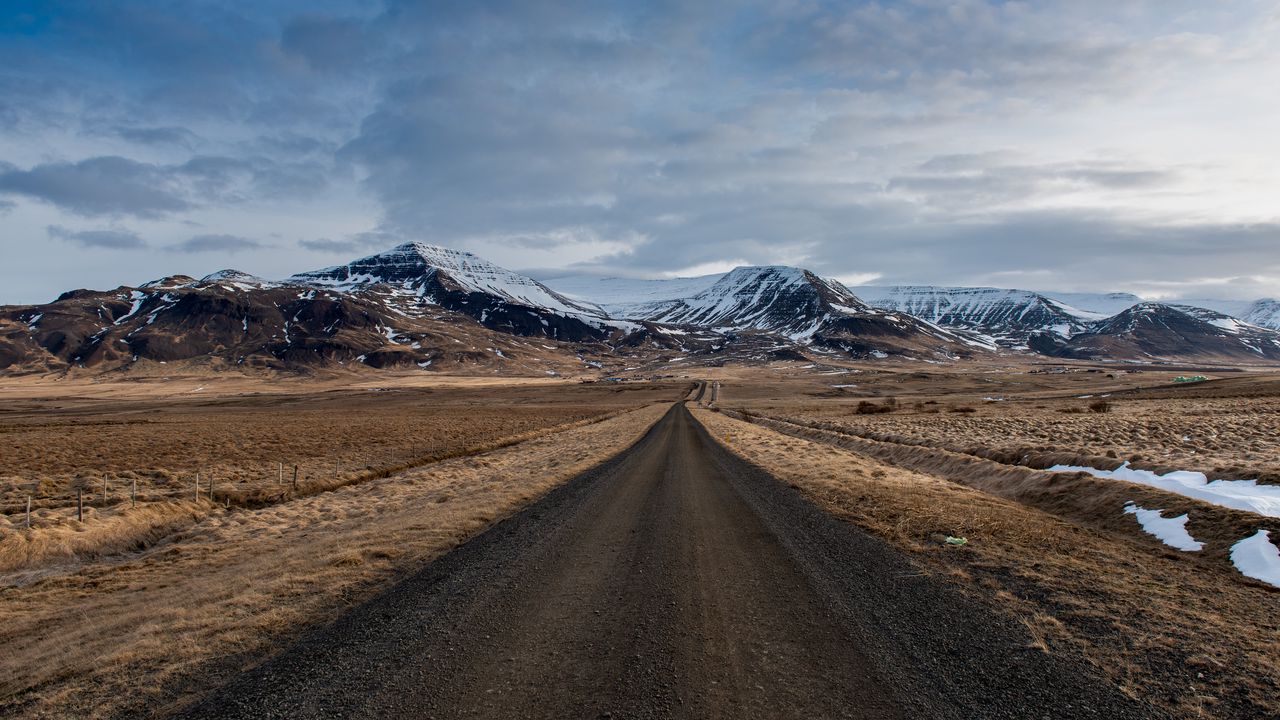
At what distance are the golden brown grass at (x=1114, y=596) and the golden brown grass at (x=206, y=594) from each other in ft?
33.4

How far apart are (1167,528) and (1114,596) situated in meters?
5.60

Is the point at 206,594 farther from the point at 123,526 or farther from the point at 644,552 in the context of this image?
the point at 123,526

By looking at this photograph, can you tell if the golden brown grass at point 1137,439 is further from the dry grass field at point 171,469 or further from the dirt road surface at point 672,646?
the dry grass field at point 171,469

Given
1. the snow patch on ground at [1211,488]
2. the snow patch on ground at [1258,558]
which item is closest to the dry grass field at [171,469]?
the snow patch on ground at [1258,558]

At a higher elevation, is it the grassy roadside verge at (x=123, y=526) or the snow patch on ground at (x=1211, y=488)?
the snow patch on ground at (x=1211, y=488)

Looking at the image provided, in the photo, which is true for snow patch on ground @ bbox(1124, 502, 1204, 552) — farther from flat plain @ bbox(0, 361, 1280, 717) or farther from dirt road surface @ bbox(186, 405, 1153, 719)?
dirt road surface @ bbox(186, 405, 1153, 719)

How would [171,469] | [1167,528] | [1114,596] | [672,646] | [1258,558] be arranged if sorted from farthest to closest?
[171,469]
[1167,528]
[1258,558]
[1114,596]
[672,646]

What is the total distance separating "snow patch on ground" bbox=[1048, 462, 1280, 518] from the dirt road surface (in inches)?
311

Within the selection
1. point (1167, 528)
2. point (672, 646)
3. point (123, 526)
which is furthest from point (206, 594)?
point (1167, 528)

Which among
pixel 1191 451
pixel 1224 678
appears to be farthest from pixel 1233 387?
pixel 1224 678

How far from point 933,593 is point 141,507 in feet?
78.1

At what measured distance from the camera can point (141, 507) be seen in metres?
20.3

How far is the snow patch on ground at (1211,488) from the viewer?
12.9m

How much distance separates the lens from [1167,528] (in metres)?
13.0
